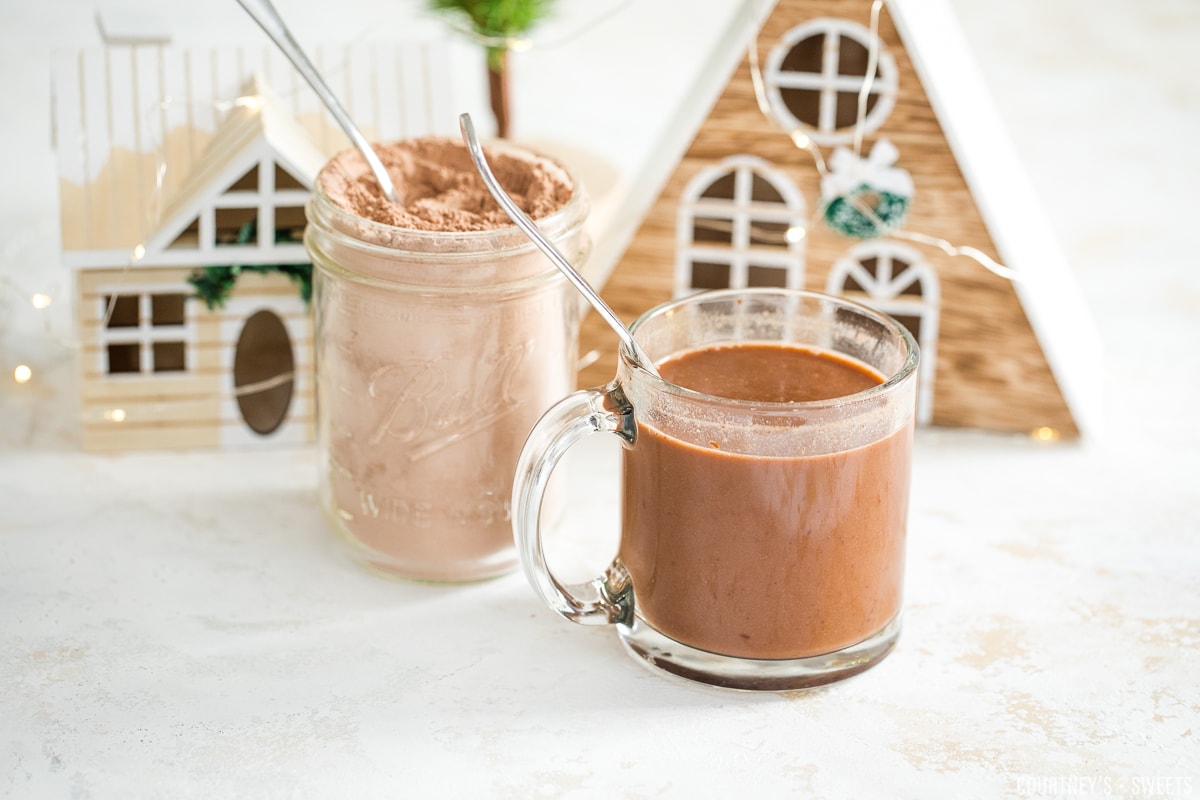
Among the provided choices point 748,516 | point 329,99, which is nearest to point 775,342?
point 748,516

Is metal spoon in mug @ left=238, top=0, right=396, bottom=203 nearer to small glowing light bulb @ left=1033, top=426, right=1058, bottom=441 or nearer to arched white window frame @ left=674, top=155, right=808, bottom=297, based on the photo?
arched white window frame @ left=674, top=155, right=808, bottom=297

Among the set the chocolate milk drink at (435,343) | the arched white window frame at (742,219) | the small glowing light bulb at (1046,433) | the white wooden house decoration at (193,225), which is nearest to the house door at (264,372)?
the white wooden house decoration at (193,225)

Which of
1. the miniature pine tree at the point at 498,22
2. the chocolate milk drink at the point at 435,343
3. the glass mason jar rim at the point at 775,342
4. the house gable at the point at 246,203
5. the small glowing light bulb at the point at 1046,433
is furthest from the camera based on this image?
the miniature pine tree at the point at 498,22

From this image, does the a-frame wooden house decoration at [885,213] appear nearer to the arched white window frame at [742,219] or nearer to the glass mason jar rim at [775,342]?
the arched white window frame at [742,219]

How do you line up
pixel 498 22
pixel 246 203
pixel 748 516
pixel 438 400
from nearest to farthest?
pixel 748 516 → pixel 438 400 → pixel 246 203 → pixel 498 22

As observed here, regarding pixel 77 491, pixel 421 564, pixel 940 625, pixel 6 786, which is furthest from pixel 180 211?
pixel 940 625

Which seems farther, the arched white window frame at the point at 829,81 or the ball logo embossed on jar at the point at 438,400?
the arched white window frame at the point at 829,81

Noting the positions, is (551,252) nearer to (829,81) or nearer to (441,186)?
(441,186)

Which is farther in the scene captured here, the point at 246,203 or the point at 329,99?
the point at 246,203
